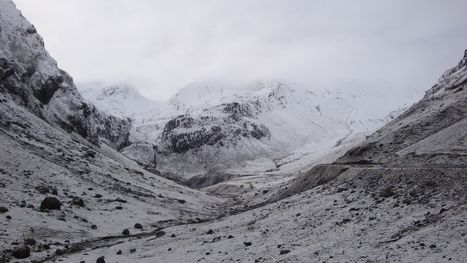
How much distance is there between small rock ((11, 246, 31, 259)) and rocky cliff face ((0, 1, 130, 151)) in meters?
87.4

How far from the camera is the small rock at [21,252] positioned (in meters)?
36.6

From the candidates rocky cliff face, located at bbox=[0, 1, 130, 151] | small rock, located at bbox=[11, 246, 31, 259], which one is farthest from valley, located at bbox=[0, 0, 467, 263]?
rocky cliff face, located at bbox=[0, 1, 130, 151]

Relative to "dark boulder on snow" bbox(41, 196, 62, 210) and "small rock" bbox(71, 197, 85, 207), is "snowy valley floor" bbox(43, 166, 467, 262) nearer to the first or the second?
"dark boulder on snow" bbox(41, 196, 62, 210)

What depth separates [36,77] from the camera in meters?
144

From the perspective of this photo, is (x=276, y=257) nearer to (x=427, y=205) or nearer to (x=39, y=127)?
(x=427, y=205)

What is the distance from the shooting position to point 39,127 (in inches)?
4186

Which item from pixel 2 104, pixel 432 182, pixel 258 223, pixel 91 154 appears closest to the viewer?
pixel 432 182

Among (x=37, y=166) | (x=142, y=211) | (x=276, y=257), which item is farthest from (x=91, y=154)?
(x=276, y=257)

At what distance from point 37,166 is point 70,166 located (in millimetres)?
12196

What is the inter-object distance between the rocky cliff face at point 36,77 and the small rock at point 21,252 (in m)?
87.4

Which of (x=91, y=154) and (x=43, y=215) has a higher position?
(x=91, y=154)

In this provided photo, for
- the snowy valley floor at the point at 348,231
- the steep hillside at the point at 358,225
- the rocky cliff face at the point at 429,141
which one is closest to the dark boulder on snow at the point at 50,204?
the snowy valley floor at the point at 348,231

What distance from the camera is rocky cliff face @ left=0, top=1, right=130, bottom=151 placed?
4875 inches

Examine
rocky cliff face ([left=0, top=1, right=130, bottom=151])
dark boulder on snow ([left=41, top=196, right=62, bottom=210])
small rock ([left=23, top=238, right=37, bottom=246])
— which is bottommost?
small rock ([left=23, top=238, right=37, bottom=246])
